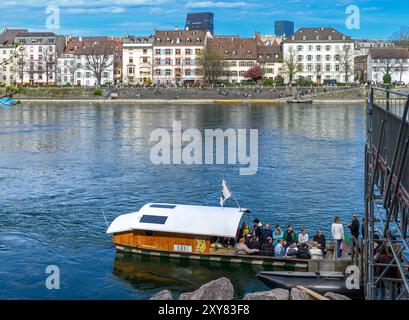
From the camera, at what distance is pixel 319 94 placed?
135750 mm

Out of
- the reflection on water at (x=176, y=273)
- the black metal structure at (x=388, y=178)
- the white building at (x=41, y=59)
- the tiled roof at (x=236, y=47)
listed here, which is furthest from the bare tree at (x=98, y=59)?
the black metal structure at (x=388, y=178)

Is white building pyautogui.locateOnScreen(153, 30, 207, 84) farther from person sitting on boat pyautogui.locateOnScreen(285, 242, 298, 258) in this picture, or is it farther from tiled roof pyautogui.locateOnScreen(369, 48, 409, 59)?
person sitting on boat pyautogui.locateOnScreen(285, 242, 298, 258)

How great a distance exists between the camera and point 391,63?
500 ft

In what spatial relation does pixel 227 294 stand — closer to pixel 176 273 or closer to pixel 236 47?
pixel 176 273

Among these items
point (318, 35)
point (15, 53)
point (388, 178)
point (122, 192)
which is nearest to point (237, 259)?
point (388, 178)

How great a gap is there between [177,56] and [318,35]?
3340 centimetres

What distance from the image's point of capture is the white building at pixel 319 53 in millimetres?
158375

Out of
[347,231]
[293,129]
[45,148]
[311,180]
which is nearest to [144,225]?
[347,231]

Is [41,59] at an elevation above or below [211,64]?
above

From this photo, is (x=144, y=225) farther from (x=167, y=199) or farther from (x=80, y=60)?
(x=80, y=60)

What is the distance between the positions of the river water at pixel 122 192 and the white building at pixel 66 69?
275ft

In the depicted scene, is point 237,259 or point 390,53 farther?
point 390,53

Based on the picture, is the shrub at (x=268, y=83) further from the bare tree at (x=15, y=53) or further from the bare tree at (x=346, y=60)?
the bare tree at (x=15, y=53)

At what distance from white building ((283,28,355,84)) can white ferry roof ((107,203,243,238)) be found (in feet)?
438
